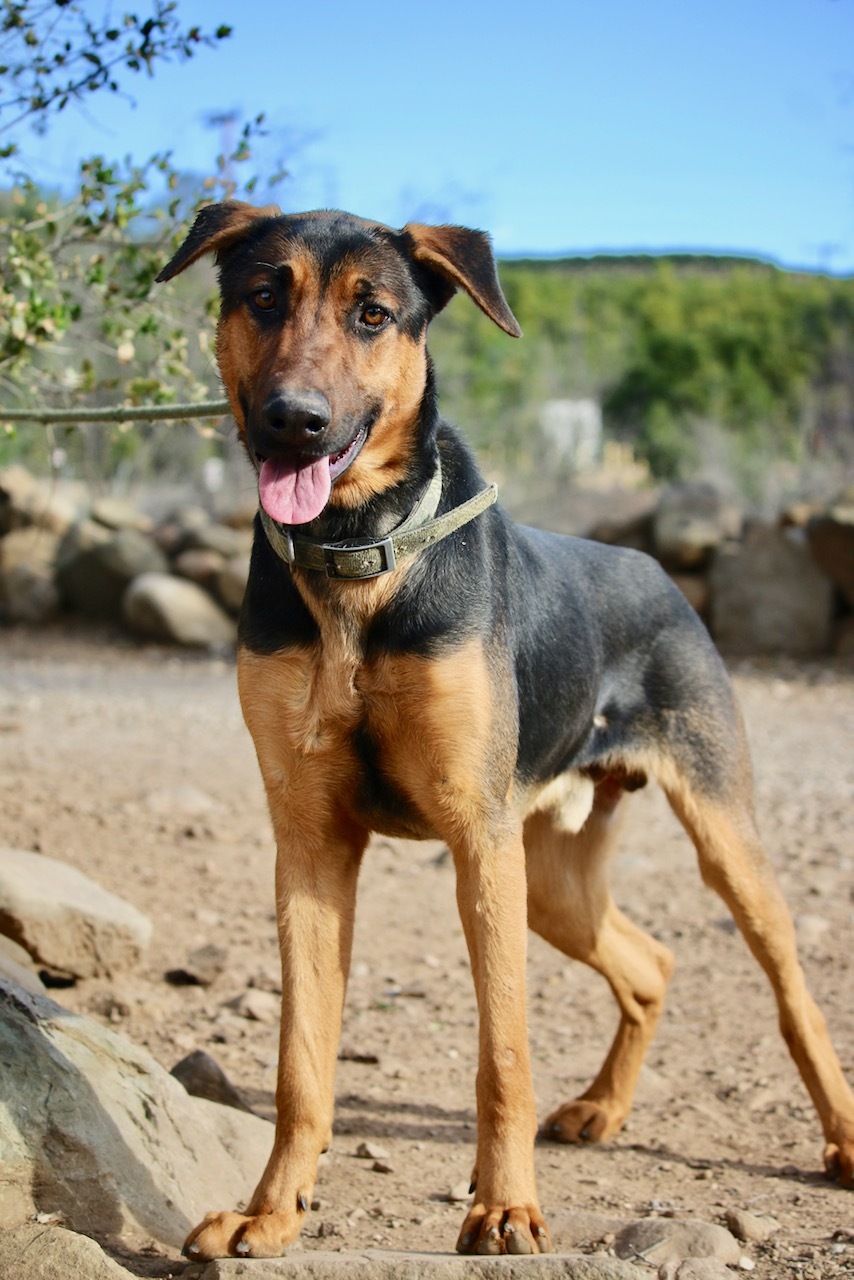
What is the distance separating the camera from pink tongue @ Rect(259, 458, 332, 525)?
10.5 feet

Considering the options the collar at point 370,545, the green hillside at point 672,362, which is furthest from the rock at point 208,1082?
the green hillside at point 672,362

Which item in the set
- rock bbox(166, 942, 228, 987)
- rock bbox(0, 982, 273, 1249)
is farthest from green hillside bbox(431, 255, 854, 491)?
rock bbox(0, 982, 273, 1249)

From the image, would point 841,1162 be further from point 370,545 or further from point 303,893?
point 370,545

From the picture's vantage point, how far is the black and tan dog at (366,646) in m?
3.24

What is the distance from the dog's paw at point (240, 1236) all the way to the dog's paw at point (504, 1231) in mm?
427

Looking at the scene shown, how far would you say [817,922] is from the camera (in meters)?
6.27

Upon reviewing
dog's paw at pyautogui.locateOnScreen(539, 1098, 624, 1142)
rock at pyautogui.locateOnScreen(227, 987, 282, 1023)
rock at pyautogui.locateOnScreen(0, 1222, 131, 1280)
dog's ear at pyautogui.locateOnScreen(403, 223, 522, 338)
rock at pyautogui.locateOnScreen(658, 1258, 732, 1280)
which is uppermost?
dog's ear at pyautogui.locateOnScreen(403, 223, 522, 338)

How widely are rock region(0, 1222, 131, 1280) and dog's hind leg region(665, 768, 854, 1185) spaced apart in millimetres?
2362

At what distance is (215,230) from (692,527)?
416 inches

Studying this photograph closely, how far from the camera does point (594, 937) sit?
475 cm

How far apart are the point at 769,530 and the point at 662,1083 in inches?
364

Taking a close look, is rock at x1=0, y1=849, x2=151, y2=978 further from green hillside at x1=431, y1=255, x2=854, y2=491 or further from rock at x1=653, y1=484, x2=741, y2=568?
green hillside at x1=431, y1=255, x2=854, y2=491

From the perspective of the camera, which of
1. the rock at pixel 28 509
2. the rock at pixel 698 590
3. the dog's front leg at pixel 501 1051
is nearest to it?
the dog's front leg at pixel 501 1051

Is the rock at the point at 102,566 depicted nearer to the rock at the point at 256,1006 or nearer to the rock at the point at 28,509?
the rock at the point at 28,509
